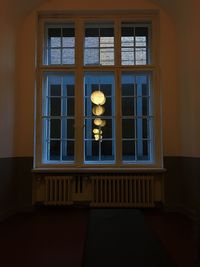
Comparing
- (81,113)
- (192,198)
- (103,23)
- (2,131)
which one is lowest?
(192,198)

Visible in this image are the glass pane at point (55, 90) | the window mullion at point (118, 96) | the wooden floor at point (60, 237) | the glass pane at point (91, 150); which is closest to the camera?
the wooden floor at point (60, 237)

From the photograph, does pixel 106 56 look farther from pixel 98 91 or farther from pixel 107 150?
pixel 107 150

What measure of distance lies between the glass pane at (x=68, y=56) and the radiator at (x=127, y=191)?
221cm

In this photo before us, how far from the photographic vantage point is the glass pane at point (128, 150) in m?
5.23

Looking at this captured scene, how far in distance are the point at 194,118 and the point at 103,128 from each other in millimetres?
1628

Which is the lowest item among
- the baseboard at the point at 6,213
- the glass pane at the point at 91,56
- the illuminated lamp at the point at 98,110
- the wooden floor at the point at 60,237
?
the wooden floor at the point at 60,237

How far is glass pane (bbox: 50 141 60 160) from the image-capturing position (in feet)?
17.3

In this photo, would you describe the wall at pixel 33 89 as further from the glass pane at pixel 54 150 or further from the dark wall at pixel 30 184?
the glass pane at pixel 54 150

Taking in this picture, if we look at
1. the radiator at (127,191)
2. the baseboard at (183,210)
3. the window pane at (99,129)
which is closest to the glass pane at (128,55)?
the window pane at (99,129)

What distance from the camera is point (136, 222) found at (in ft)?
8.48

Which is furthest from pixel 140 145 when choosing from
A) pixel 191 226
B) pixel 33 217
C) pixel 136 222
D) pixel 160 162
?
pixel 136 222

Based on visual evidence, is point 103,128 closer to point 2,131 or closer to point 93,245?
point 2,131

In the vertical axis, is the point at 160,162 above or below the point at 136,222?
above

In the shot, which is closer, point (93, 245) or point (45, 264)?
point (93, 245)
